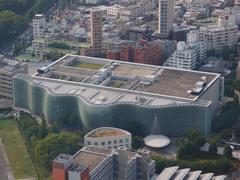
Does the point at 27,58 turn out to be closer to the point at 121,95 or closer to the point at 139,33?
the point at 139,33

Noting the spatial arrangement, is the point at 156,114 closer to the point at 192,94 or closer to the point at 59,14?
the point at 192,94

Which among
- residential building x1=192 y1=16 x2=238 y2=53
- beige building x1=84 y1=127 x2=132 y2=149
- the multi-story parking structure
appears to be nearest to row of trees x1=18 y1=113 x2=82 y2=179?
beige building x1=84 y1=127 x2=132 y2=149

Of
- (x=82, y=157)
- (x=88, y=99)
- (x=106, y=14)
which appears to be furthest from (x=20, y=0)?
(x=82, y=157)

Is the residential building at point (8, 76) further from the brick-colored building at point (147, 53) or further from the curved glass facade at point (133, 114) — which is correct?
the brick-colored building at point (147, 53)

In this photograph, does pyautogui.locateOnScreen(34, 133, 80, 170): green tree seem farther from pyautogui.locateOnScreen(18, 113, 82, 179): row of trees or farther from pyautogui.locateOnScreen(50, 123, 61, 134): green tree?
pyautogui.locateOnScreen(50, 123, 61, 134): green tree

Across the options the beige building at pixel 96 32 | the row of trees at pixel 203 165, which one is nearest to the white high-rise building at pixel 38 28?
the beige building at pixel 96 32

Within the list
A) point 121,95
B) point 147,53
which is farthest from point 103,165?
point 147,53
